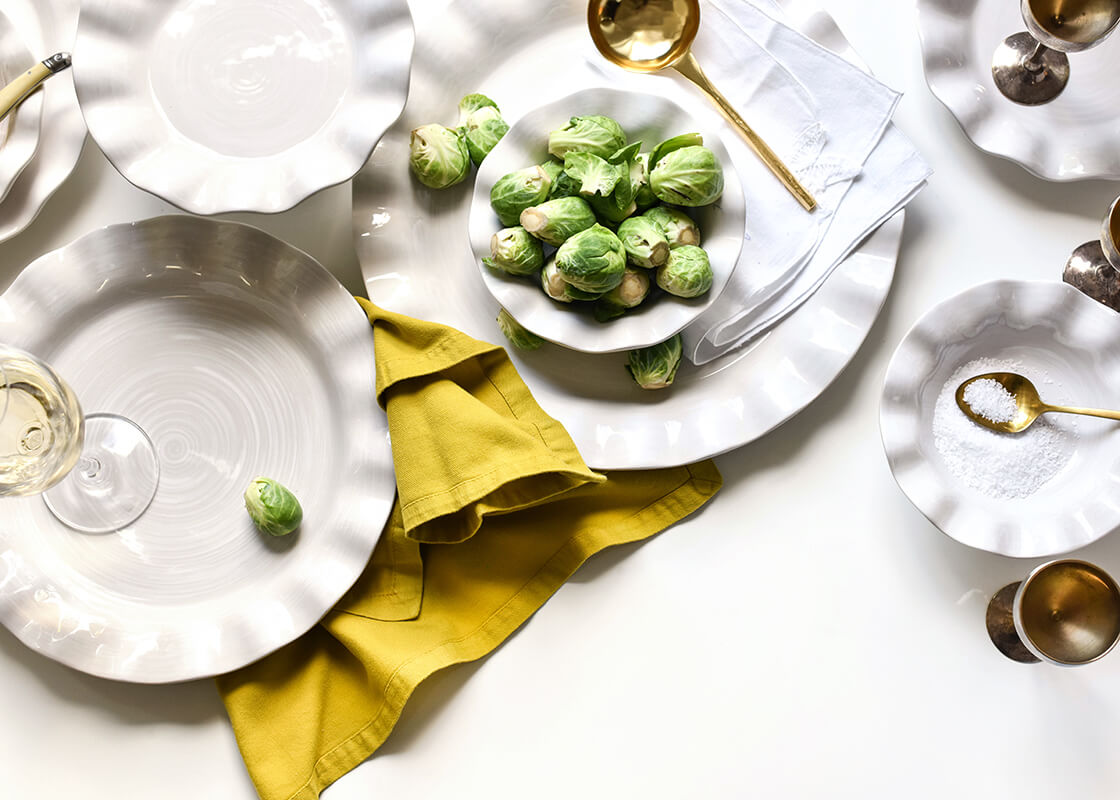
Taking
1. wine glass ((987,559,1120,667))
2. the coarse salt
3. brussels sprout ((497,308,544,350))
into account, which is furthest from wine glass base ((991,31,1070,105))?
brussels sprout ((497,308,544,350))

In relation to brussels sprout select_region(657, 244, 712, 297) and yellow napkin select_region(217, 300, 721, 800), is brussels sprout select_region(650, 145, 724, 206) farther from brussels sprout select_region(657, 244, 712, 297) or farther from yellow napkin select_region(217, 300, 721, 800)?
yellow napkin select_region(217, 300, 721, 800)

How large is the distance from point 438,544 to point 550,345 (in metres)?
0.40

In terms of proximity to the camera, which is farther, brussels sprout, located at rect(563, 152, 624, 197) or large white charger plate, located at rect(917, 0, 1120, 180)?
large white charger plate, located at rect(917, 0, 1120, 180)

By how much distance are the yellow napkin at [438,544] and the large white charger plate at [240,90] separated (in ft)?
0.89

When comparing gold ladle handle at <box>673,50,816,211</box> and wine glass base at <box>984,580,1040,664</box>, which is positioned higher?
gold ladle handle at <box>673,50,816,211</box>

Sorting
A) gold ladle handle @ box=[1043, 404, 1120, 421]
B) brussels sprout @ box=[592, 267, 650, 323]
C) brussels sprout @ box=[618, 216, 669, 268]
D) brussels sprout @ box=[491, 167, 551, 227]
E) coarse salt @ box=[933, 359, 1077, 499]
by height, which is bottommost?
coarse salt @ box=[933, 359, 1077, 499]

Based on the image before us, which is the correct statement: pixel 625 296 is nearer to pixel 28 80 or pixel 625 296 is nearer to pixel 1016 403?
pixel 1016 403

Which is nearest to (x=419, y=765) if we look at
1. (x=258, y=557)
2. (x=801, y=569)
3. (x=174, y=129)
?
(x=258, y=557)

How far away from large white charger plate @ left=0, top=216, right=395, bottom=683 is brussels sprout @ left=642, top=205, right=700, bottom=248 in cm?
52

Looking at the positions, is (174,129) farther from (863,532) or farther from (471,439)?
(863,532)

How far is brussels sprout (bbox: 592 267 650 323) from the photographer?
1.38 metres

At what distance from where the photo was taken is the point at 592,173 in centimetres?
136

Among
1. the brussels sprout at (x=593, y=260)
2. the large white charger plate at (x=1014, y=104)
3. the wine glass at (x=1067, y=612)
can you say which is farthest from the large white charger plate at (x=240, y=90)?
the wine glass at (x=1067, y=612)

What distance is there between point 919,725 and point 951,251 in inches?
33.2
